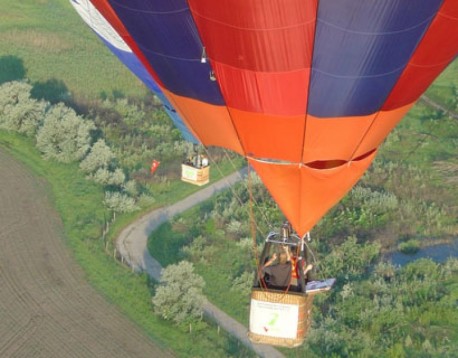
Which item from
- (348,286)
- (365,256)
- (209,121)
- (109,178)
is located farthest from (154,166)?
(209,121)

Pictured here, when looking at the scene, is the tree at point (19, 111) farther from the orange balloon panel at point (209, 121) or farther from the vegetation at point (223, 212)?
the orange balloon panel at point (209, 121)

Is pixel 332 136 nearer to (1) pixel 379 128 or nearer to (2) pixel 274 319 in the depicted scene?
(1) pixel 379 128

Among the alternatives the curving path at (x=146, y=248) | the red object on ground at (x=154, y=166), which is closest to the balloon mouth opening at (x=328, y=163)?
the curving path at (x=146, y=248)

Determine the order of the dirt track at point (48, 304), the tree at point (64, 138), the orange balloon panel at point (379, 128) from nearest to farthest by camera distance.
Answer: the orange balloon panel at point (379, 128)
the dirt track at point (48, 304)
the tree at point (64, 138)

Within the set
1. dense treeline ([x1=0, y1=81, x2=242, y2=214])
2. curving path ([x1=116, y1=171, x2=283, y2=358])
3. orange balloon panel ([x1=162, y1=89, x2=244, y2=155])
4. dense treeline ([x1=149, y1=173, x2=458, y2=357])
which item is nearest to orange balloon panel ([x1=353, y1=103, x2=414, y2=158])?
orange balloon panel ([x1=162, y1=89, x2=244, y2=155])

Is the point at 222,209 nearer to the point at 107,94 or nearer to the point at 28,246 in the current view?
the point at 28,246
